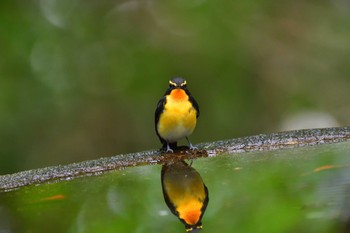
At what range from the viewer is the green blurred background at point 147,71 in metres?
7.64

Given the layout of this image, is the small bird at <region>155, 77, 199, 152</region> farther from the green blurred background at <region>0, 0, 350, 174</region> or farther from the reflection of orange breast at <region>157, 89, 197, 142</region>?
the green blurred background at <region>0, 0, 350, 174</region>

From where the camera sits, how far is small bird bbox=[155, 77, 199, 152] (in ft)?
14.2

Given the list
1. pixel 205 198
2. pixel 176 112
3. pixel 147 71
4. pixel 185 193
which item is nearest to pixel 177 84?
pixel 176 112

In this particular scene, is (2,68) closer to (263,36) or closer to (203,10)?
(203,10)

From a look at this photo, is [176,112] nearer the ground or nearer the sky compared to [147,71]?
nearer the ground

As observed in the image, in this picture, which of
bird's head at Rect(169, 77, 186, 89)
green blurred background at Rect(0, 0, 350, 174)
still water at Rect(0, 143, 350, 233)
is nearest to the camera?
still water at Rect(0, 143, 350, 233)

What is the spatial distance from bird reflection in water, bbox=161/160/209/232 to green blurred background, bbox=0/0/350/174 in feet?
12.4

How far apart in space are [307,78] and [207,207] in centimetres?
540

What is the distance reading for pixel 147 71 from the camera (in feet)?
25.4

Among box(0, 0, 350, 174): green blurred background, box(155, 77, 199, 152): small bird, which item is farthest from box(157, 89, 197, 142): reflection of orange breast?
box(0, 0, 350, 174): green blurred background

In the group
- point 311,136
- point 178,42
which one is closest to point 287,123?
point 178,42

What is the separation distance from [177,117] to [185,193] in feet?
3.32

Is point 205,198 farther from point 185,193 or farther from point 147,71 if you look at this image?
point 147,71

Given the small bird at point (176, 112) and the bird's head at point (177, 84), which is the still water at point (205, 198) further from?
the bird's head at point (177, 84)
